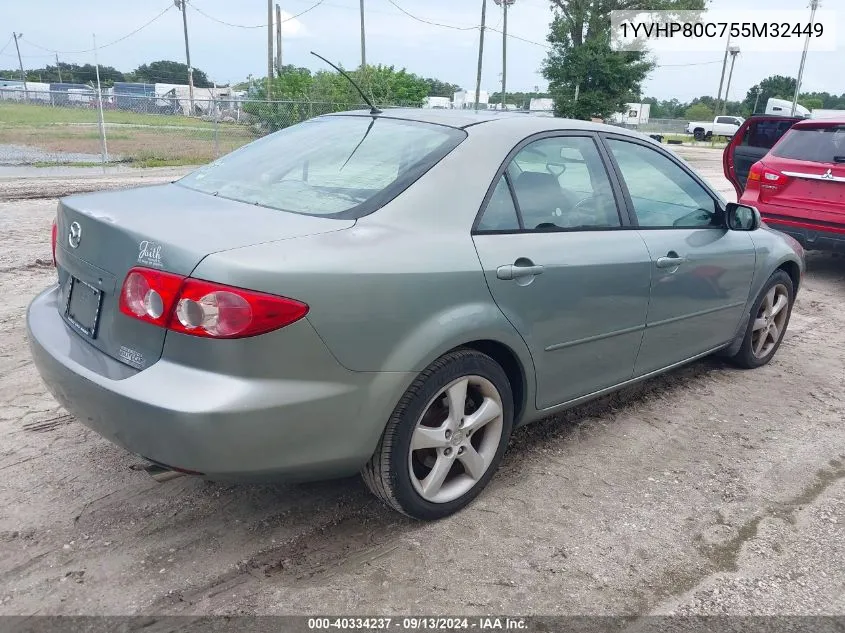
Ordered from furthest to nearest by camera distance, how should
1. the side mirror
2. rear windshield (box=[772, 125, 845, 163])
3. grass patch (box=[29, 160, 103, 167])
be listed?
grass patch (box=[29, 160, 103, 167]) → rear windshield (box=[772, 125, 845, 163]) → the side mirror

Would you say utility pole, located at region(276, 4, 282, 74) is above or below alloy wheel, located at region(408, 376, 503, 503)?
above

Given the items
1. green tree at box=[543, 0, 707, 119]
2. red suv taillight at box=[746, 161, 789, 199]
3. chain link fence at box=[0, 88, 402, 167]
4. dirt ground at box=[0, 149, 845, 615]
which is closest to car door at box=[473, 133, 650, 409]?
dirt ground at box=[0, 149, 845, 615]

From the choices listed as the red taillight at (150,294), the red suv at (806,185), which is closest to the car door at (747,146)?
the red suv at (806,185)

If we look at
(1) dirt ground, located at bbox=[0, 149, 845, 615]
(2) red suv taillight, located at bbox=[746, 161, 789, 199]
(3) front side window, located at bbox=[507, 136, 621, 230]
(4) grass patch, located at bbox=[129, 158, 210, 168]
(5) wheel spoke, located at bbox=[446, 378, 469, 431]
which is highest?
(3) front side window, located at bbox=[507, 136, 621, 230]

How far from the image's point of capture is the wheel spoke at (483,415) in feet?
9.30

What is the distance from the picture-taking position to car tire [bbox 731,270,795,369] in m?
4.63

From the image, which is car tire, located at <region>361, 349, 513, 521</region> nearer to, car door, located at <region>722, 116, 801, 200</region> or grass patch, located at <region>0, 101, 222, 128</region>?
car door, located at <region>722, 116, 801, 200</region>

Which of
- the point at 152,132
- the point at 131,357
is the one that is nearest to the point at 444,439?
the point at 131,357

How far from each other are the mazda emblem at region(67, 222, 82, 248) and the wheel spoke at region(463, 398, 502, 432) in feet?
5.36

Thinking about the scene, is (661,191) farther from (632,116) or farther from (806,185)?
(632,116)

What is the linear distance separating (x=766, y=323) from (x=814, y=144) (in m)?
3.59

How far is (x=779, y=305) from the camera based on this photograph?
4.89 m

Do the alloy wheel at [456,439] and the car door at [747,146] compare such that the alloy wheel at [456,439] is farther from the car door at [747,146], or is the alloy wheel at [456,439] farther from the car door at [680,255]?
the car door at [747,146]

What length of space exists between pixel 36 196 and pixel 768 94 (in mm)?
76779
